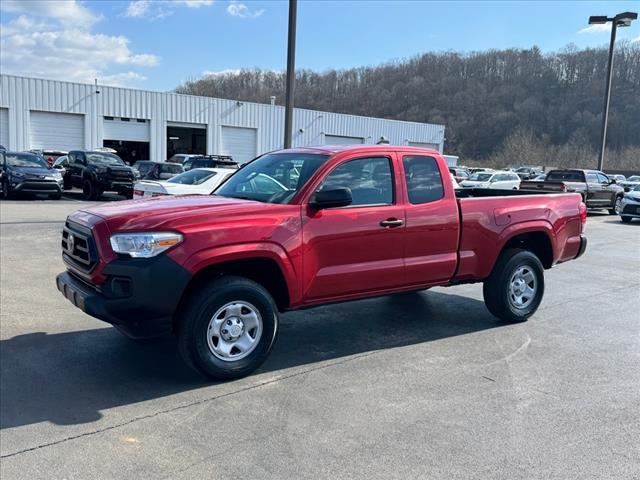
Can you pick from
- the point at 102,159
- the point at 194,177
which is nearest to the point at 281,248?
the point at 194,177

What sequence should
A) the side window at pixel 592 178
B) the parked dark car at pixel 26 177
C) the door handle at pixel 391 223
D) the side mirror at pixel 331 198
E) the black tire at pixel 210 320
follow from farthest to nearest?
the side window at pixel 592 178 → the parked dark car at pixel 26 177 → the door handle at pixel 391 223 → the side mirror at pixel 331 198 → the black tire at pixel 210 320

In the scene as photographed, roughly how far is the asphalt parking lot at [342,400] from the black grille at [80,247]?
957 millimetres

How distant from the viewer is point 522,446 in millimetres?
3707

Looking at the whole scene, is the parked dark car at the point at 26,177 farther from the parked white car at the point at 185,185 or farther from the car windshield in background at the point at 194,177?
the car windshield in background at the point at 194,177

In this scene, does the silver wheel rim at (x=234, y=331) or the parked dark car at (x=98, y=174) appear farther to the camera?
the parked dark car at (x=98, y=174)

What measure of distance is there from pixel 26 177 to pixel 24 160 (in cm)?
155

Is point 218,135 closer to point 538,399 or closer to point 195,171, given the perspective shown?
point 195,171

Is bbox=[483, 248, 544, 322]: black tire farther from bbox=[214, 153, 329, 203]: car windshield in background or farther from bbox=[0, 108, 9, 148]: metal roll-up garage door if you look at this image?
bbox=[0, 108, 9, 148]: metal roll-up garage door

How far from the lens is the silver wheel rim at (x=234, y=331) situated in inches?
184

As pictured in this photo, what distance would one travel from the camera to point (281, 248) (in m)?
4.82

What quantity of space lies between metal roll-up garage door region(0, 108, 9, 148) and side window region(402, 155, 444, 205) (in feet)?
110

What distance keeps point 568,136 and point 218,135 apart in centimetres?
8555

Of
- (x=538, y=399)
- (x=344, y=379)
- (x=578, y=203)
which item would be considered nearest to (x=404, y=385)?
(x=344, y=379)

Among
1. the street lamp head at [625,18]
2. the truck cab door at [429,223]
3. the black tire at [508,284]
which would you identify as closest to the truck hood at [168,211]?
the truck cab door at [429,223]
